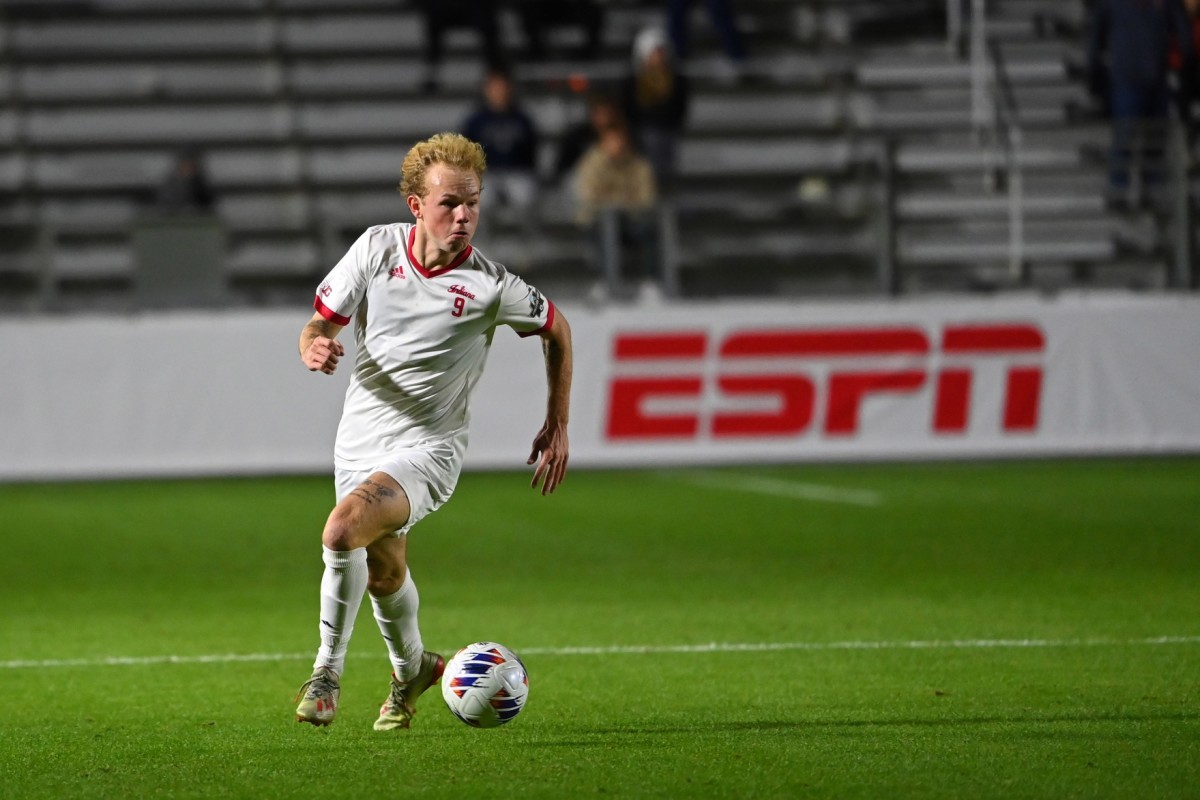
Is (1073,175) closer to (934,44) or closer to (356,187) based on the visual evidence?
(934,44)

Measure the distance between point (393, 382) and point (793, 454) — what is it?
9582 millimetres

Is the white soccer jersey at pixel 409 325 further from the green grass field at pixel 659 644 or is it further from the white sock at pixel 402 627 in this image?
the green grass field at pixel 659 644

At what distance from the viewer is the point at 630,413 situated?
50.2 ft

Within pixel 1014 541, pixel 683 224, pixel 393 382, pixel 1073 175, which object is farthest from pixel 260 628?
pixel 1073 175

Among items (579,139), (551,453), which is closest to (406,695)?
(551,453)

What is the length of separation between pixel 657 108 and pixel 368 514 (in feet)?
42.7

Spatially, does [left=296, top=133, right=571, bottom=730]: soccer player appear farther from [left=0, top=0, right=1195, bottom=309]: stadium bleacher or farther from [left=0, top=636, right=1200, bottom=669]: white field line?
[left=0, top=0, right=1195, bottom=309]: stadium bleacher

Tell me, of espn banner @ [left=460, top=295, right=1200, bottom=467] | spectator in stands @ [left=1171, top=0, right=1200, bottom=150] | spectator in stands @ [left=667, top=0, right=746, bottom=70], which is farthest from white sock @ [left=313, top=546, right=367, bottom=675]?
spectator in stands @ [left=667, top=0, right=746, bottom=70]

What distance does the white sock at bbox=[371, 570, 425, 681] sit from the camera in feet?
20.2

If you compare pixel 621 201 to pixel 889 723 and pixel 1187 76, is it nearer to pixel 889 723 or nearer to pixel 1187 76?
pixel 1187 76

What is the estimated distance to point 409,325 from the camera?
20.0ft

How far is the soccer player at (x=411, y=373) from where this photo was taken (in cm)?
595

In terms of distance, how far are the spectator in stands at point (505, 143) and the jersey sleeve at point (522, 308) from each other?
37.4ft

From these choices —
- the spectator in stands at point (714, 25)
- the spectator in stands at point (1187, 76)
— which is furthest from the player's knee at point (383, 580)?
the spectator in stands at point (714, 25)
